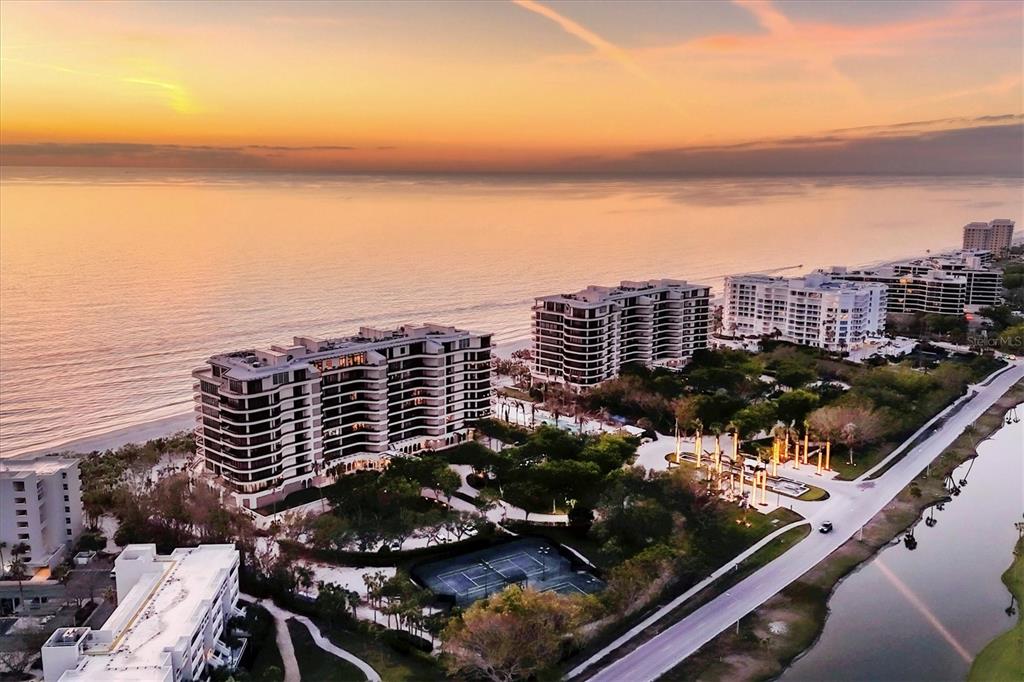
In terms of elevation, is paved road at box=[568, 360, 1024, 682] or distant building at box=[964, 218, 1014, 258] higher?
distant building at box=[964, 218, 1014, 258]

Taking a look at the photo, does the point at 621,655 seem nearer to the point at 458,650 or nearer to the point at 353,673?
the point at 458,650

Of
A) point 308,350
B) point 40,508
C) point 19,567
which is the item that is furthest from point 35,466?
point 308,350

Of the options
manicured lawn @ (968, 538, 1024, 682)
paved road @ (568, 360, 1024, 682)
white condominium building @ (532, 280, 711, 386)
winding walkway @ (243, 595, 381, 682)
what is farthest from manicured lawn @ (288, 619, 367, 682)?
white condominium building @ (532, 280, 711, 386)

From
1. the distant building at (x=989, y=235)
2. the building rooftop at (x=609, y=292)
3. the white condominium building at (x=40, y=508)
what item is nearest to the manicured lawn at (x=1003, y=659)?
the building rooftop at (x=609, y=292)

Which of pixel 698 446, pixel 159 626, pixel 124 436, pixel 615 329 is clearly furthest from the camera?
pixel 615 329

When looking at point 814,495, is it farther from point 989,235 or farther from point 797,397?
point 989,235

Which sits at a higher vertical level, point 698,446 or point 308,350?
point 308,350

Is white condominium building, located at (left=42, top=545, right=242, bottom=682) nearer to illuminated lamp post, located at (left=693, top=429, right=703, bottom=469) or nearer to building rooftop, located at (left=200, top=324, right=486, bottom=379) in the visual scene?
building rooftop, located at (left=200, top=324, right=486, bottom=379)

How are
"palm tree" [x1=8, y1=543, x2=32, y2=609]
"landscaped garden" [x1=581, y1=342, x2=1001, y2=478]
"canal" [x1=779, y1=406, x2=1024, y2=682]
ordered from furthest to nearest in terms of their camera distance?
"landscaped garden" [x1=581, y1=342, x2=1001, y2=478] → "palm tree" [x1=8, y1=543, x2=32, y2=609] → "canal" [x1=779, y1=406, x2=1024, y2=682]
